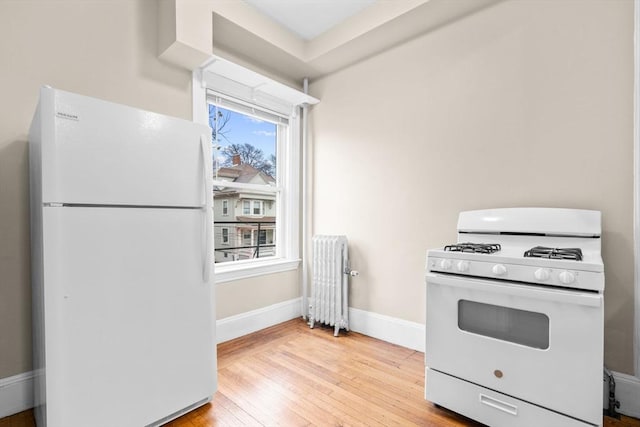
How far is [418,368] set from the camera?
2.17 m

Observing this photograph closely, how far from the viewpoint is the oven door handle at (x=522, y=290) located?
1303 millimetres

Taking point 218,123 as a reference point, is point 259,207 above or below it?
below

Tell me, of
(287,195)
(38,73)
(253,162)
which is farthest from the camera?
(287,195)

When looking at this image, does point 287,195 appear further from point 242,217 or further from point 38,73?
point 38,73

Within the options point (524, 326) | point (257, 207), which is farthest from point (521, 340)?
point (257, 207)

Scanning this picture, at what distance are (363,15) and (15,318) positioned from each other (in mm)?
3046

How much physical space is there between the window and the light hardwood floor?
73 cm

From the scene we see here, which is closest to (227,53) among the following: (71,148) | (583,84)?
(71,148)

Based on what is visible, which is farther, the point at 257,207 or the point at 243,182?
the point at 257,207

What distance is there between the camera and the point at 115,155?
1.42 meters

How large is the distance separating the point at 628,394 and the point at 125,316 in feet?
8.62

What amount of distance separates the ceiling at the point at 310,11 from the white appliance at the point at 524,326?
2014 mm

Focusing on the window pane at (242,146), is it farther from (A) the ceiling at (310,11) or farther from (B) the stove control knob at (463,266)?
(B) the stove control knob at (463,266)

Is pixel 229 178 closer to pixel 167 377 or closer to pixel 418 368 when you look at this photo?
pixel 167 377
